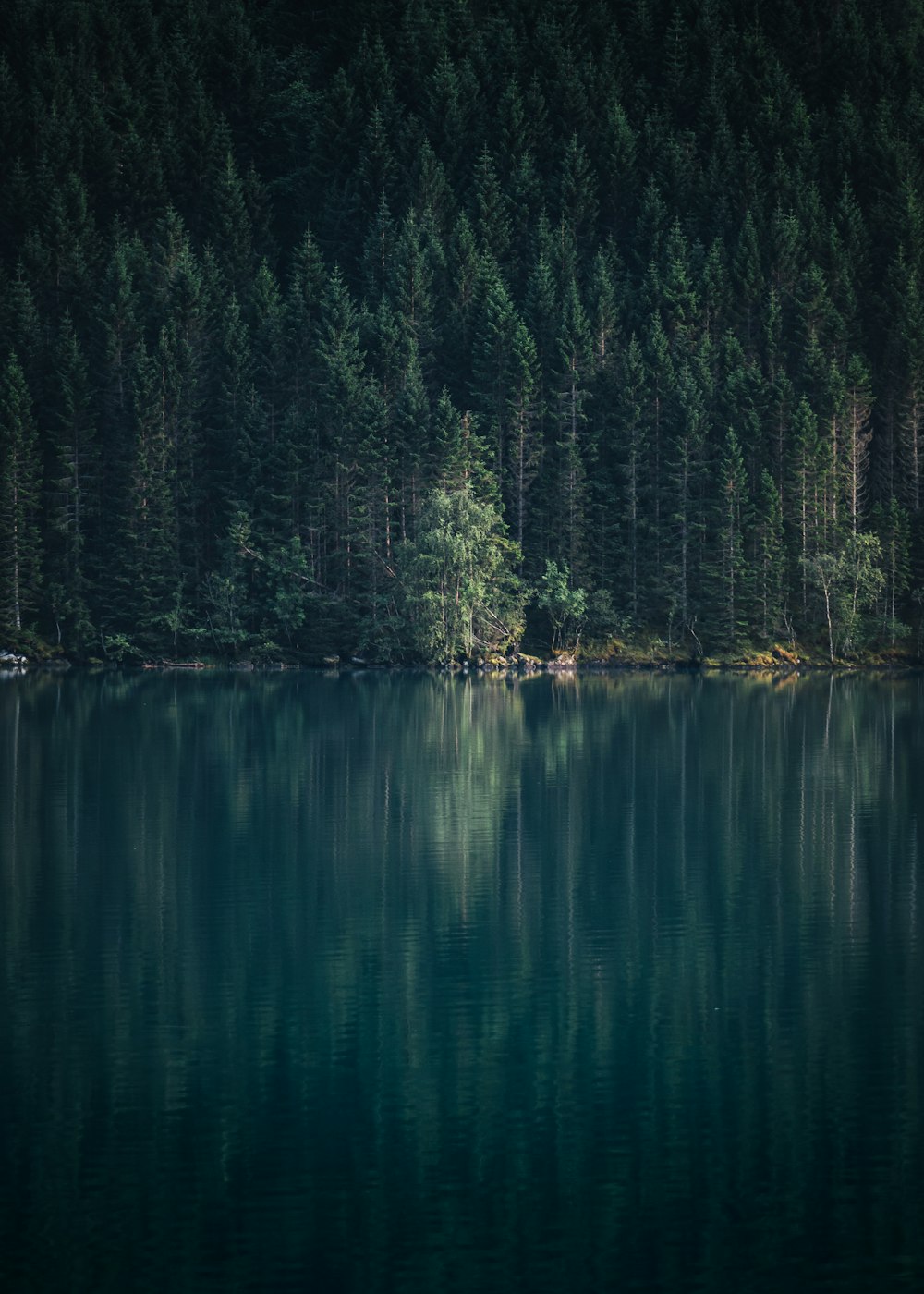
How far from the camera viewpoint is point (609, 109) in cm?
12031

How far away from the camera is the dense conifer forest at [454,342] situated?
97.1m

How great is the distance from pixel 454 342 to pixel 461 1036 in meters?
88.8

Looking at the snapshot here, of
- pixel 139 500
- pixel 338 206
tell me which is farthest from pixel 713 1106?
pixel 338 206

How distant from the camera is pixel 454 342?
107 meters

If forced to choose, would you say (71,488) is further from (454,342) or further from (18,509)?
(454,342)

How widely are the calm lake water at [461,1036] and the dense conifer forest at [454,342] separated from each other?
179 feet

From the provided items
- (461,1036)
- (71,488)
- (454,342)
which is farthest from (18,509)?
(461,1036)

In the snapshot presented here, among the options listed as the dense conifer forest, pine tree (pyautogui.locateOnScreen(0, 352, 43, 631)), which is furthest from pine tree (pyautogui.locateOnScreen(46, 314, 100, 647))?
pine tree (pyautogui.locateOnScreen(0, 352, 43, 631))

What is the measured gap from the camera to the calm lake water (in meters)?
15.7

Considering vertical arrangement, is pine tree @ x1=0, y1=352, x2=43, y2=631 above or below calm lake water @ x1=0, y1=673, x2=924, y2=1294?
above

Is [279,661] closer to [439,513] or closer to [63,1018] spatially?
[439,513]

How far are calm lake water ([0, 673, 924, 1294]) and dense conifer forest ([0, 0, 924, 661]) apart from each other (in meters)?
54.6

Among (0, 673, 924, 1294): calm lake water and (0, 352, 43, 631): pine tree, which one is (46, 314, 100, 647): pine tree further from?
(0, 673, 924, 1294): calm lake water

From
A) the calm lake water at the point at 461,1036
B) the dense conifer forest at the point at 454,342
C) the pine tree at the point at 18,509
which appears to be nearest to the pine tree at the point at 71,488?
the dense conifer forest at the point at 454,342
